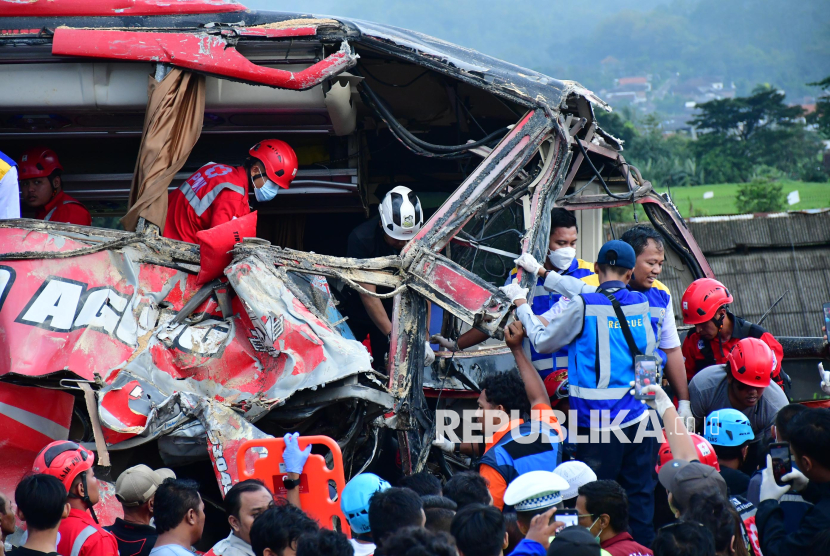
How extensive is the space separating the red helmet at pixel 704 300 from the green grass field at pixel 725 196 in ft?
72.3

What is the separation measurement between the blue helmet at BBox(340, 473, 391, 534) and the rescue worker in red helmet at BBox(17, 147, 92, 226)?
4037mm

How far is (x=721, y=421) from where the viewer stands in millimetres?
5211

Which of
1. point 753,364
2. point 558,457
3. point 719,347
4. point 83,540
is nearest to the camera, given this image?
point 83,540

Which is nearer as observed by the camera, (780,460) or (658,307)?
(780,460)

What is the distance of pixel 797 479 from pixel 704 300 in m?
2.77

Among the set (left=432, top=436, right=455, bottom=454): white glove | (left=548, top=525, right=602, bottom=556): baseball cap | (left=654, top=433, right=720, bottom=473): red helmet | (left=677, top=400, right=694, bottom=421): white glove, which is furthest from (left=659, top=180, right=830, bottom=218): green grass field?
(left=548, top=525, right=602, bottom=556): baseball cap

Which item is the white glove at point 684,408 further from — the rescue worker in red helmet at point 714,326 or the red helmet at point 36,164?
the red helmet at point 36,164

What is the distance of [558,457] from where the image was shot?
4934mm

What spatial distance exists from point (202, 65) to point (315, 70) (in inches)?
31.6

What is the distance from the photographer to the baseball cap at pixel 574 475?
444 cm

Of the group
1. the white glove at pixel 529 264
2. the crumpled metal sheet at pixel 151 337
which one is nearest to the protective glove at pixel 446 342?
the white glove at pixel 529 264

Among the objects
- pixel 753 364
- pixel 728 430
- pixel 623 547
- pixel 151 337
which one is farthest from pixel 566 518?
pixel 151 337

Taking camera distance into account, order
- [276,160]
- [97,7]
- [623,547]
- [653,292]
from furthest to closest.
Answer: [276,160]
[97,7]
[653,292]
[623,547]

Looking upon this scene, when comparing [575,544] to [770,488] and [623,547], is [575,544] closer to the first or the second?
[623,547]
